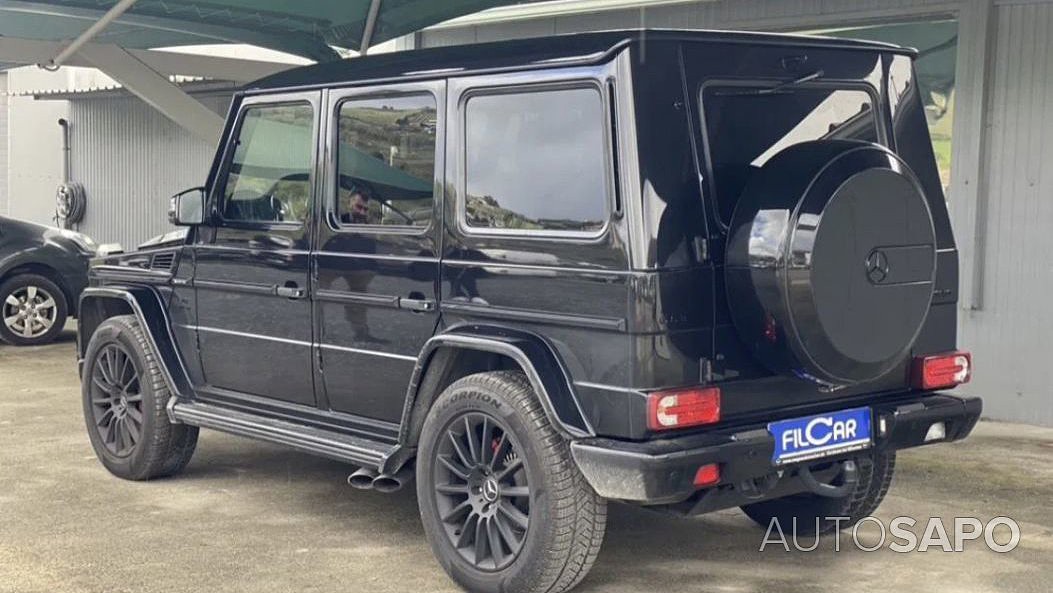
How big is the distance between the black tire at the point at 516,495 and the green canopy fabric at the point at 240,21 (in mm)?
5508

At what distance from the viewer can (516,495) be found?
4.88 metres

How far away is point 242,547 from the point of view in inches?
224

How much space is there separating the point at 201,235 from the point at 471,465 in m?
2.17

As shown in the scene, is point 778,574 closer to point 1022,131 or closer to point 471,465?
point 471,465

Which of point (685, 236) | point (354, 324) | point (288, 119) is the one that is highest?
point (288, 119)

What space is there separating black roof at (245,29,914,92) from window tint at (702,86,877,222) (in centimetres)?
19

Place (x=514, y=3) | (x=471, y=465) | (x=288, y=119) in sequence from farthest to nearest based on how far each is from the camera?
1. (x=514, y=3)
2. (x=288, y=119)
3. (x=471, y=465)

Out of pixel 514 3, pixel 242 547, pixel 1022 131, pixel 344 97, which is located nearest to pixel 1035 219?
pixel 1022 131

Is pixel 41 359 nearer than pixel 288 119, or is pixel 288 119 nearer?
pixel 288 119

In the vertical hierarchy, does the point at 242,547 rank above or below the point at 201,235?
below

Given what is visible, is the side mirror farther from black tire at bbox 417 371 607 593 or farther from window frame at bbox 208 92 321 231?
black tire at bbox 417 371 607 593

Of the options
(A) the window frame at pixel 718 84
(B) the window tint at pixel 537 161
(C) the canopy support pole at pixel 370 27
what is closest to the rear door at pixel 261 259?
(B) the window tint at pixel 537 161

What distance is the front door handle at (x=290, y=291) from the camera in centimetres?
588

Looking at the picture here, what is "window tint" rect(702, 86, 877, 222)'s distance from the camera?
189 inches
